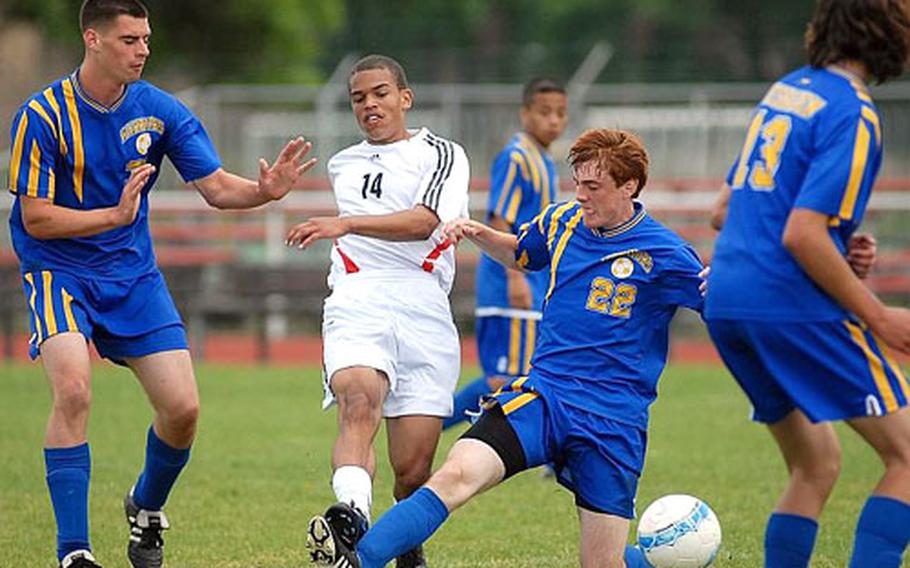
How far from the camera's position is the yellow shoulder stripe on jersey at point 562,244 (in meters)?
6.01

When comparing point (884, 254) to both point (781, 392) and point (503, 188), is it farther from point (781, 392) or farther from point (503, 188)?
Answer: point (781, 392)

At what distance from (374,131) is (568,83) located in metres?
17.3

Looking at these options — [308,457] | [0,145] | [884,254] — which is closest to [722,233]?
[308,457]

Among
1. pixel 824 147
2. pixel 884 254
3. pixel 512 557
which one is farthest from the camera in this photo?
pixel 884 254

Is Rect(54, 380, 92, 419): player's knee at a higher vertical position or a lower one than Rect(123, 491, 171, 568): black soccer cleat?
higher

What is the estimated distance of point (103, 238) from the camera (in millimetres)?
6660

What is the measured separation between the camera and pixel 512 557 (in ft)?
24.0

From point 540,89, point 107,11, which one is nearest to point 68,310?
point 107,11

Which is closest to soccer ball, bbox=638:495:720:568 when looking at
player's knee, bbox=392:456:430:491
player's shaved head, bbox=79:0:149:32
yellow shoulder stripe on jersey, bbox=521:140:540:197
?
player's knee, bbox=392:456:430:491

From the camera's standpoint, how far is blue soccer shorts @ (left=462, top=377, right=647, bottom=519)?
5.68 meters

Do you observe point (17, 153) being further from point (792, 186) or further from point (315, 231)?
point (792, 186)

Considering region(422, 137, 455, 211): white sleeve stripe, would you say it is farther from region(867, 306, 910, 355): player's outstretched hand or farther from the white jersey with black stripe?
region(867, 306, 910, 355): player's outstretched hand

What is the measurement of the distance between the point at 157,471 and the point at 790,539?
2.77 m

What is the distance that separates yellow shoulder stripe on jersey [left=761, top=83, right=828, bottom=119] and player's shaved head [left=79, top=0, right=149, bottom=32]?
8.93 ft
